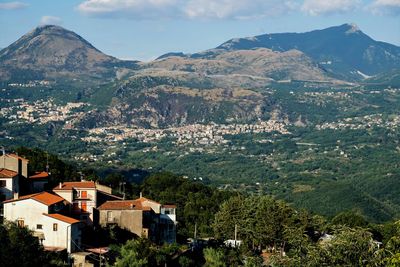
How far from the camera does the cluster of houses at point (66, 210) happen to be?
34031 mm

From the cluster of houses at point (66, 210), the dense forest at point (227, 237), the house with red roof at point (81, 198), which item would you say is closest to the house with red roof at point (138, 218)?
the cluster of houses at point (66, 210)

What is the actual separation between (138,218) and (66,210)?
12.9 feet

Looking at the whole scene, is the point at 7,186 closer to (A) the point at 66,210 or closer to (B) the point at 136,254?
(A) the point at 66,210

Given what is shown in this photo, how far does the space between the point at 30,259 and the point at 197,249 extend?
543 inches

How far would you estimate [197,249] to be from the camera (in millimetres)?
40969

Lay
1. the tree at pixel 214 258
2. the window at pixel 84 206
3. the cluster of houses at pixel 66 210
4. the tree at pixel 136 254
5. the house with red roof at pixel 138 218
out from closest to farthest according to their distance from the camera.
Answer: the tree at pixel 136 254
the cluster of houses at pixel 66 210
the tree at pixel 214 258
the window at pixel 84 206
the house with red roof at pixel 138 218

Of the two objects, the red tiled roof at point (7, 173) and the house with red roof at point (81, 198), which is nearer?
the red tiled roof at point (7, 173)

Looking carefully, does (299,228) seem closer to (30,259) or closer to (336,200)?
(30,259)

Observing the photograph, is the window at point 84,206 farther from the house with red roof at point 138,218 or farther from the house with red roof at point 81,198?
the house with red roof at point 138,218

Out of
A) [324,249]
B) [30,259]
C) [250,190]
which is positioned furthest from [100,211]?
[250,190]

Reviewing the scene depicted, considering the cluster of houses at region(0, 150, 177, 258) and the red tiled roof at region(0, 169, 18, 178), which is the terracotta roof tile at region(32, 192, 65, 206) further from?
the red tiled roof at region(0, 169, 18, 178)

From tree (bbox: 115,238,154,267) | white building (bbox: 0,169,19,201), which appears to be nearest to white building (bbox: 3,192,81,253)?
white building (bbox: 0,169,19,201)

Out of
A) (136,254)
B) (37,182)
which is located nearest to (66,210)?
(37,182)

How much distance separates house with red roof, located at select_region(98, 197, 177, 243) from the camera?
3903 cm
